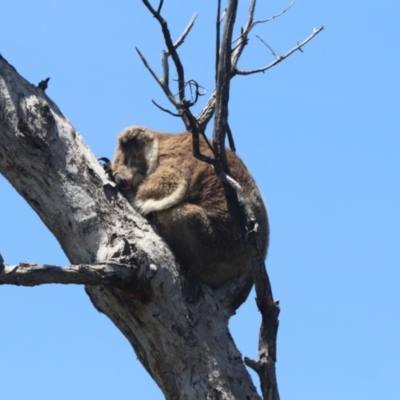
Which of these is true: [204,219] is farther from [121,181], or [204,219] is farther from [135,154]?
[135,154]

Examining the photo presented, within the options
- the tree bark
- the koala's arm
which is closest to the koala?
the koala's arm

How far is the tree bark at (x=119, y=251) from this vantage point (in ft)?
15.8

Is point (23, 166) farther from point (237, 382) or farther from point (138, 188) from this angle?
point (237, 382)

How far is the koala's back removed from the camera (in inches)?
227

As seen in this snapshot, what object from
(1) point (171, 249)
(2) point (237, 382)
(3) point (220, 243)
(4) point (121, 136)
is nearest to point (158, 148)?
(4) point (121, 136)

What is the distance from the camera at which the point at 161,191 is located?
6047 mm

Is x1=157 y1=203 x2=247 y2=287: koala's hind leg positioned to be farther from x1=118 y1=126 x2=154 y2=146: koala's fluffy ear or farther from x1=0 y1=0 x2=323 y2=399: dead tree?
x1=118 y1=126 x2=154 y2=146: koala's fluffy ear

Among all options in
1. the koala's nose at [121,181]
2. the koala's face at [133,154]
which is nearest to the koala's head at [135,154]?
the koala's face at [133,154]

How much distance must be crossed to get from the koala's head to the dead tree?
120cm

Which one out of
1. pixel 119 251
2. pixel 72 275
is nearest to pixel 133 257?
pixel 119 251

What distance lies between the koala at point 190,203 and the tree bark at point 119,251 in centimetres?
49

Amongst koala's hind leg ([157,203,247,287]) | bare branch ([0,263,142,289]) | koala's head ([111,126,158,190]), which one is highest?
koala's head ([111,126,158,190])

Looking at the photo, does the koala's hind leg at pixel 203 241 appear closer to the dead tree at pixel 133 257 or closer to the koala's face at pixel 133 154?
the dead tree at pixel 133 257

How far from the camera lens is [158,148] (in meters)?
6.59
